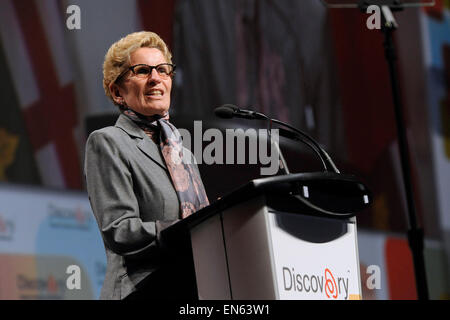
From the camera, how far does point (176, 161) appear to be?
1.99 metres

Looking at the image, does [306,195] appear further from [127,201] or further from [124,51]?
[124,51]

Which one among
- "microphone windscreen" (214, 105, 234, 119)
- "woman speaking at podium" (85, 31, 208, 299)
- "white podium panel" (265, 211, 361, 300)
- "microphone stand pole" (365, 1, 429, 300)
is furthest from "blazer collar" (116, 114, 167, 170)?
"microphone stand pole" (365, 1, 429, 300)

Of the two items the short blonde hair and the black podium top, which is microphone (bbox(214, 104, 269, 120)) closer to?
the short blonde hair

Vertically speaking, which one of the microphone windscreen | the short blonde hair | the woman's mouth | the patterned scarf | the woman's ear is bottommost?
the patterned scarf

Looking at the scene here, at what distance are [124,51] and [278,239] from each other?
0.84 m

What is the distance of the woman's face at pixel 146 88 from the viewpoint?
6.67 ft

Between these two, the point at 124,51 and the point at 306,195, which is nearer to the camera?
the point at 306,195

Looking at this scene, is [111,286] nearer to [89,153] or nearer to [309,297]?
[89,153]

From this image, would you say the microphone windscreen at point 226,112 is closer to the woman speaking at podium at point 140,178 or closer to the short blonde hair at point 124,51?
the woman speaking at podium at point 140,178

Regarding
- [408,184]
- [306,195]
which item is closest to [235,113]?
[306,195]

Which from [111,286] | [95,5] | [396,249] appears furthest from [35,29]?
[396,249]

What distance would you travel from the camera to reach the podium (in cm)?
154

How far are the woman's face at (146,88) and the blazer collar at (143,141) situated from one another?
0.18ft

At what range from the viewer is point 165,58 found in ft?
6.86
